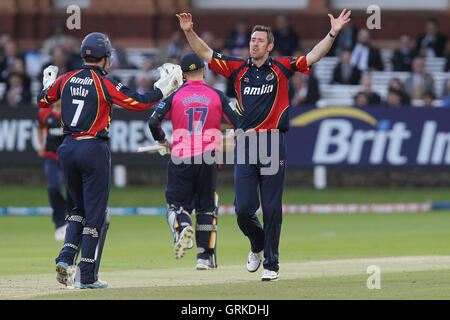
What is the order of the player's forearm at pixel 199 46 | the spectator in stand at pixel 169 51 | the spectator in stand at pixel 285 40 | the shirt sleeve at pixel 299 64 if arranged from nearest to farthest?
the shirt sleeve at pixel 299 64
the player's forearm at pixel 199 46
the spectator in stand at pixel 169 51
the spectator in stand at pixel 285 40

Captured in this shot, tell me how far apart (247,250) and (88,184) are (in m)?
5.34

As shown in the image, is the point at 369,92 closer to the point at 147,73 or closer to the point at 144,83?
the point at 144,83

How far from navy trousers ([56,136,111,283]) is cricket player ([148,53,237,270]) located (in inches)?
72.8

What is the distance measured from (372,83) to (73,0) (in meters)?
10.4

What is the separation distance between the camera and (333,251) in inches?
669

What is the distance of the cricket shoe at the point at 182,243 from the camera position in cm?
1313

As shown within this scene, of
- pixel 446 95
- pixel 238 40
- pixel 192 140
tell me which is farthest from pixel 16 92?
pixel 192 140

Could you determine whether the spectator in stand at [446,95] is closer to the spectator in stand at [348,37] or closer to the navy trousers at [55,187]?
the spectator in stand at [348,37]

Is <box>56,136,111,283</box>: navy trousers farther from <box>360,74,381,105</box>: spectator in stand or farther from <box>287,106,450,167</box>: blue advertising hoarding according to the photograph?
<box>360,74,381,105</box>: spectator in stand

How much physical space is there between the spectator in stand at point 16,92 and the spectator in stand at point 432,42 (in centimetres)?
977

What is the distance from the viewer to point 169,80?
1261 centimetres

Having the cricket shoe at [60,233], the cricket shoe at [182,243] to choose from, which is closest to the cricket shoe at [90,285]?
the cricket shoe at [182,243]

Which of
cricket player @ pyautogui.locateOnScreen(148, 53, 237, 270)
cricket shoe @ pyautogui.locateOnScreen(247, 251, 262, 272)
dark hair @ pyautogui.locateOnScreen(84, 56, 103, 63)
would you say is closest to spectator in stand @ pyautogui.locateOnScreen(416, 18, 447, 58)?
cricket player @ pyautogui.locateOnScreen(148, 53, 237, 270)
